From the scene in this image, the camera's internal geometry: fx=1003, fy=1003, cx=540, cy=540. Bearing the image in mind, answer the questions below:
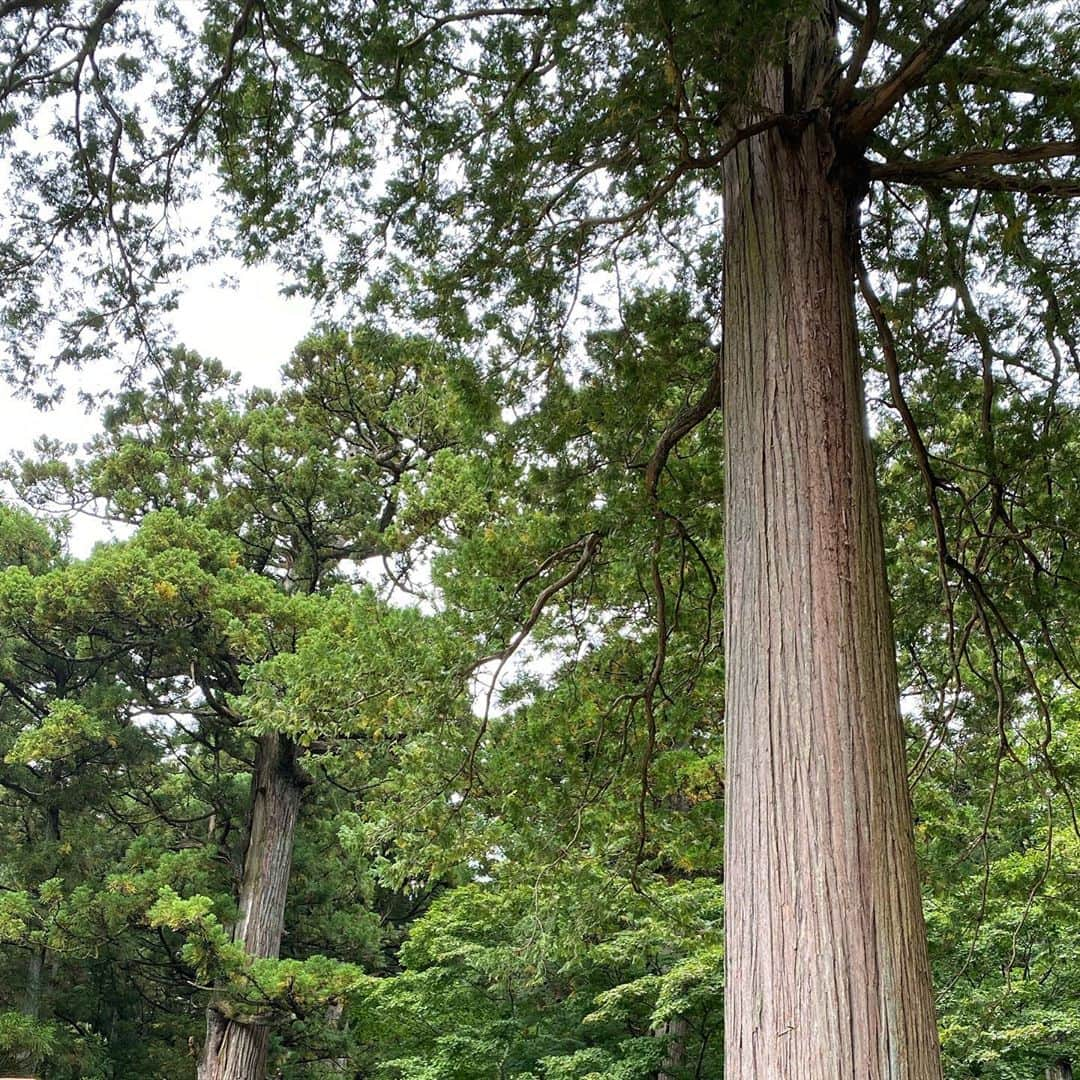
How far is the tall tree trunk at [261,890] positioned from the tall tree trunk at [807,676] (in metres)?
8.43

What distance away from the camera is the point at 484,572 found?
17.5 ft

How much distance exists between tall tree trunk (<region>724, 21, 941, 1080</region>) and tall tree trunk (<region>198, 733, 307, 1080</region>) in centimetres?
843

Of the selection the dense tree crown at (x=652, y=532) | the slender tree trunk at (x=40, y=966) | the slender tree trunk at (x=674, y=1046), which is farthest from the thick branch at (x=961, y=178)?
the slender tree trunk at (x=40, y=966)

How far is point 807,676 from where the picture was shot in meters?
2.21

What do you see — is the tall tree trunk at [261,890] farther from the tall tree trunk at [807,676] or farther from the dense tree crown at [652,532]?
the tall tree trunk at [807,676]

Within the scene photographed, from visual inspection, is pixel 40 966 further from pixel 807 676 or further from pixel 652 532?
pixel 807 676

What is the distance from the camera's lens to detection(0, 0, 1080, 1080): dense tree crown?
2316 millimetres

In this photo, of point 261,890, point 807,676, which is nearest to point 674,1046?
point 261,890

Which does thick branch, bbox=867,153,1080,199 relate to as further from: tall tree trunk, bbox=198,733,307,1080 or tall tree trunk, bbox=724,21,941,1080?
tall tree trunk, bbox=198,733,307,1080

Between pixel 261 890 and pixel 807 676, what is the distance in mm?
9093

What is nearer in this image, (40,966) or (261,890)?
(261,890)

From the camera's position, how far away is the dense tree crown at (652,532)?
2.32m

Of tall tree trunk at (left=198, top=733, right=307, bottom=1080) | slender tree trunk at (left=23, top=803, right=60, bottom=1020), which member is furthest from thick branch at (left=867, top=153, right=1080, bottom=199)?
slender tree trunk at (left=23, top=803, right=60, bottom=1020)

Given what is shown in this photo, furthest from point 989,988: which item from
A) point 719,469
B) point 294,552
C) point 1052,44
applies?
point 294,552
